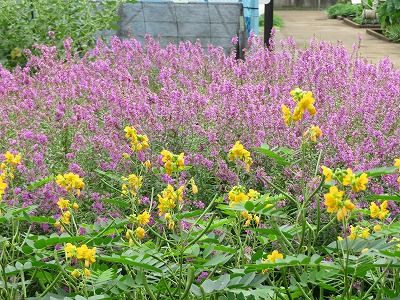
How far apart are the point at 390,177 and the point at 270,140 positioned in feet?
2.38

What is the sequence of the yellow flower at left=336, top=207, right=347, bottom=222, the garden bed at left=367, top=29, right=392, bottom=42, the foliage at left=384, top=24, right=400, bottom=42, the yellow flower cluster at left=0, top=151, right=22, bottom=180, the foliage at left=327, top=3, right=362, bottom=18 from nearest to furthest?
the yellow flower at left=336, top=207, right=347, bottom=222 → the yellow flower cluster at left=0, top=151, right=22, bottom=180 → the foliage at left=384, top=24, right=400, bottom=42 → the garden bed at left=367, top=29, right=392, bottom=42 → the foliage at left=327, top=3, right=362, bottom=18

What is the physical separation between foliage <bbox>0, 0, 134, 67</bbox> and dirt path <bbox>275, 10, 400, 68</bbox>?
4.69 metres

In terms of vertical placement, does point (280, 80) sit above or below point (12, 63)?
above

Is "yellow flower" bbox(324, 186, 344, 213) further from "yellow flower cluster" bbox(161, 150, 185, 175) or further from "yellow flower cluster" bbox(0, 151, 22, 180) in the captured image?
"yellow flower cluster" bbox(0, 151, 22, 180)

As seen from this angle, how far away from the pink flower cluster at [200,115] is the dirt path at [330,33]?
23.5 feet

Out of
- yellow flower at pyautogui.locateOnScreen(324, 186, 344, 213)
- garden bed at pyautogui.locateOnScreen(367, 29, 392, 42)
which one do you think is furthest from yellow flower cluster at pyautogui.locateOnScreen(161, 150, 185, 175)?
garden bed at pyautogui.locateOnScreen(367, 29, 392, 42)

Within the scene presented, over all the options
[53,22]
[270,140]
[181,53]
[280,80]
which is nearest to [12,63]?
[53,22]

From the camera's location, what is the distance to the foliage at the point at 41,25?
7.46 metres

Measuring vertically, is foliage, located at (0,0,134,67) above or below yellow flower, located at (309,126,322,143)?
below

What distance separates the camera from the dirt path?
14555 mm

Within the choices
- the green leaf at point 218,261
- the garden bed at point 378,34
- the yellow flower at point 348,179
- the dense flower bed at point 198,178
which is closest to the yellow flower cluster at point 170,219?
the dense flower bed at point 198,178

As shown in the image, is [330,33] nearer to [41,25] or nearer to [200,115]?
[41,25]

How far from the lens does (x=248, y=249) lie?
8.36 feet

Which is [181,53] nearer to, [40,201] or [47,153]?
[47,153]
